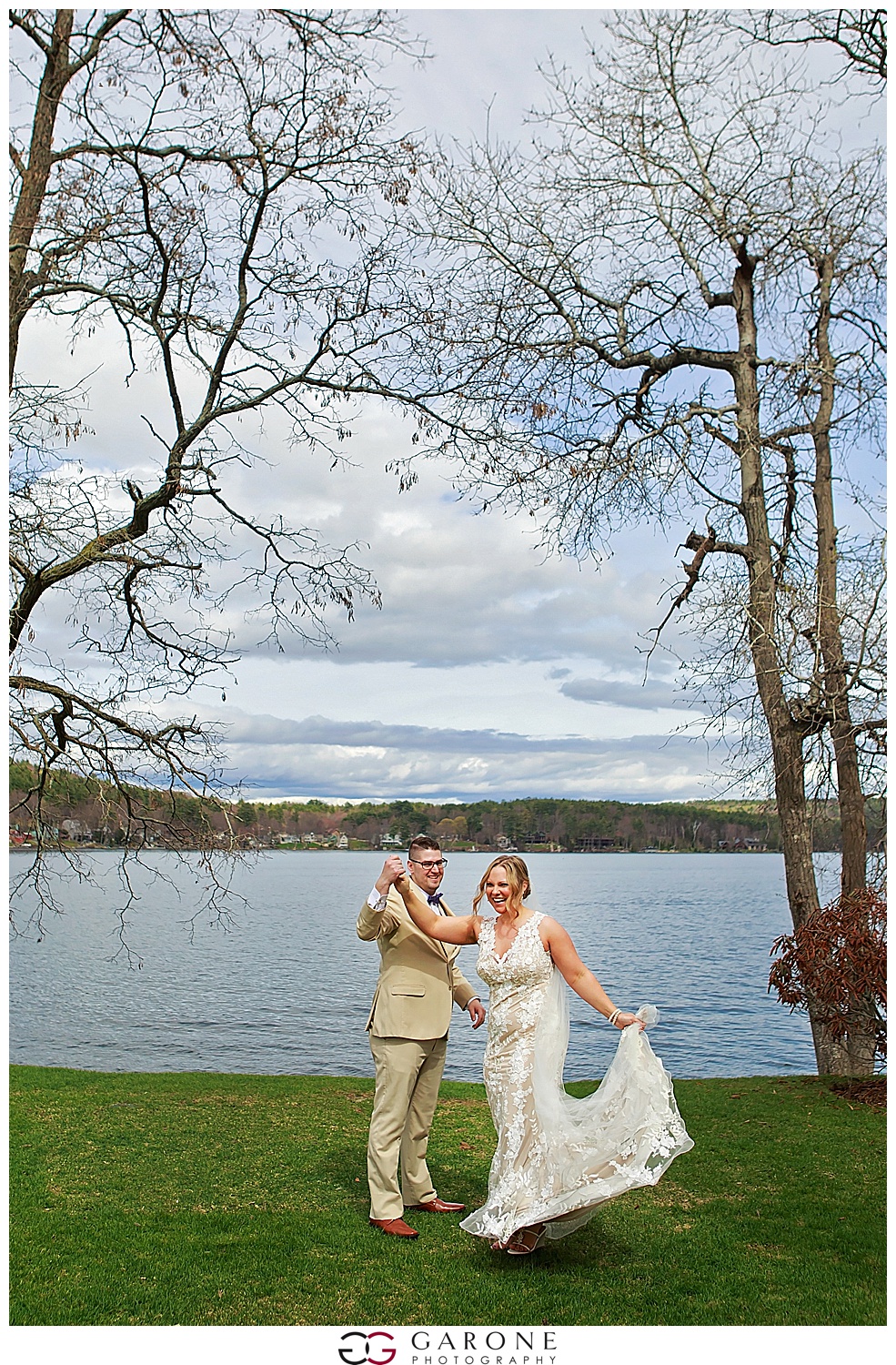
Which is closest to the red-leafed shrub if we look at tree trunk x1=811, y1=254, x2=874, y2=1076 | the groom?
tree trunk x1=811, y1=254, x2=874, y2=1076

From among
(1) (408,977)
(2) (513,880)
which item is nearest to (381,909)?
(1) (408,977)

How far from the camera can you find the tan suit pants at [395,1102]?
6.10m

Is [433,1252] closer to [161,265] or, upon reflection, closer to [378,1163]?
[378,1163]

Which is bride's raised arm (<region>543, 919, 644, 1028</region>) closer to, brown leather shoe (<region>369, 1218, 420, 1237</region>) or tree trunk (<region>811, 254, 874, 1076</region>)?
brown leather shoe (<region>369, 1218, 420, 1237</region>)

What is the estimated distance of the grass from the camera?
512cm

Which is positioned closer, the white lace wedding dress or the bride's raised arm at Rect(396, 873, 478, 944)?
the white lace wedding dress

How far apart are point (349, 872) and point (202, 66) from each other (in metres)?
85.4

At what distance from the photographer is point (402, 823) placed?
1872 centimetres

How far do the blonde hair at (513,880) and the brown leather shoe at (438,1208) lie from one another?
80.7 inches

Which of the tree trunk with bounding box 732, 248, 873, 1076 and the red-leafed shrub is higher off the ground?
the tree trunk with bounding box 732, 248, 873, 1076
